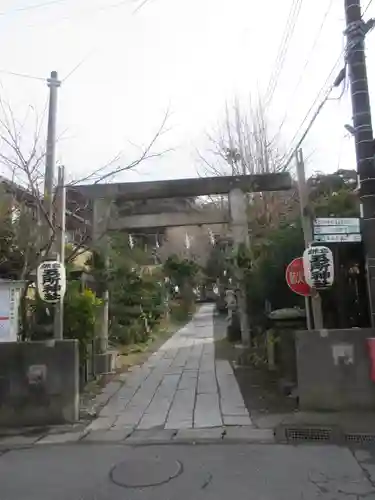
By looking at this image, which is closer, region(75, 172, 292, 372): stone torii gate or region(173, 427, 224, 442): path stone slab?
region(173, 427, 224, 442): path stone slab

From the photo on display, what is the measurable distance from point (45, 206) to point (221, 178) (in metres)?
5.92

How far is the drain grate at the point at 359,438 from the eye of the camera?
5.57 m

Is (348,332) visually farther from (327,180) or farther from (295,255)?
(327,180)

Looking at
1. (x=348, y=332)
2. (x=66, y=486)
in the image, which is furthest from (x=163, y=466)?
(x=348, y=332)

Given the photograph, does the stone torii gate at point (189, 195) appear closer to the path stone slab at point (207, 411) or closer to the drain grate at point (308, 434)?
the path stone slab at point (207, 411)

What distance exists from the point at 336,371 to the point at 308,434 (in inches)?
48.8

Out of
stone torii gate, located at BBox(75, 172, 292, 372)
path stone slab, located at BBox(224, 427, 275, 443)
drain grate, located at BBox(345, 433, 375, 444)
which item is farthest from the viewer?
stone torii gate, located at BBox(75, 172, 292, 372)

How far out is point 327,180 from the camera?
1188 cm

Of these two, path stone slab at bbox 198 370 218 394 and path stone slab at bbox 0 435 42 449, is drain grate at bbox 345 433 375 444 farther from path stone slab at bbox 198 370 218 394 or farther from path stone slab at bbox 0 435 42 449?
path stone slab at bbox 0 435 42 449

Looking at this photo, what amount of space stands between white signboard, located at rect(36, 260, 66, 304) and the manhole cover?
3414 millimetres

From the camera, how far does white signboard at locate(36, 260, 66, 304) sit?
757 cm

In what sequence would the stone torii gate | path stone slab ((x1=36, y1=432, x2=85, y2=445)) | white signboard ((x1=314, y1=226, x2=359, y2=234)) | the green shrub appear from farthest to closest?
1. the stone torii gate
2. the green shrub
3. white signboard ((x1=314, y1=226, x2=359, y2=234))
4. path stone slab ((x1=36, y1=432, x2=85, y2=445))

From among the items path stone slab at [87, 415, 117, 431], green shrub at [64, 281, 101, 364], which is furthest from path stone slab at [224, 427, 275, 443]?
green shrub at [64, 281, 101, 364]

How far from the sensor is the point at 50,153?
8320mm
